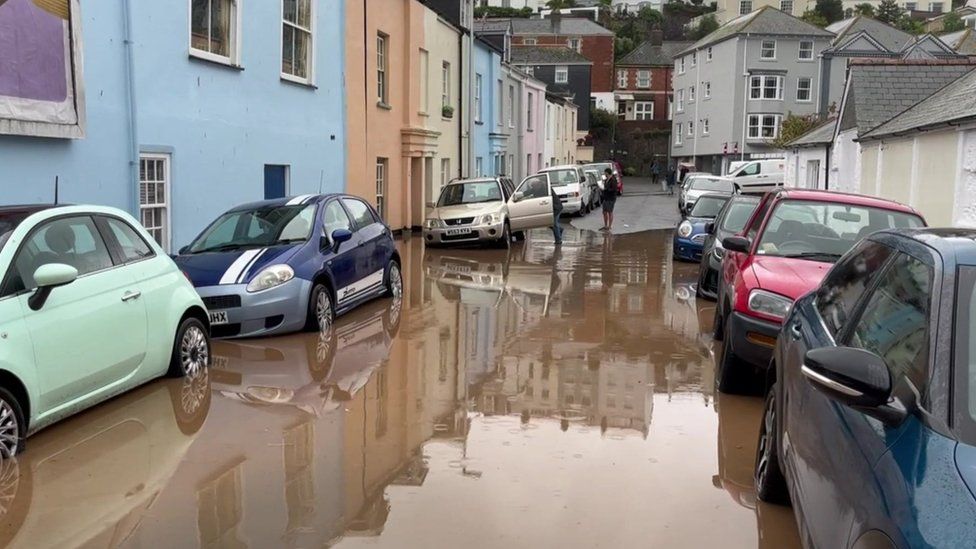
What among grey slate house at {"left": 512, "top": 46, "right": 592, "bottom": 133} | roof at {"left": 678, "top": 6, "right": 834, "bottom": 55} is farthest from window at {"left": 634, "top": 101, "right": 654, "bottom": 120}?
roof at {"left": 678, "top": 6, "right": 834, "bottom": 55}

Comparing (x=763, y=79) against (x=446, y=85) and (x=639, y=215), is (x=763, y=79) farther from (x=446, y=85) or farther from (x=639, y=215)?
(x=446, y=85)

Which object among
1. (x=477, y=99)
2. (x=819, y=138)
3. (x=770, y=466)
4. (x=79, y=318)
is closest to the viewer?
(x=770, y=466)

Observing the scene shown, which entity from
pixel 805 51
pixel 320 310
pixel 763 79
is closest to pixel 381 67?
pixel 320 310

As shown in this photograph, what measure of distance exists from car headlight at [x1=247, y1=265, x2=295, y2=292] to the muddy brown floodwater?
58 cm

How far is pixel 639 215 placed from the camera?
119 feet

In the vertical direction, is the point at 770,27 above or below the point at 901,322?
above

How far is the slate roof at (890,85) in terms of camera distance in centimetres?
2262

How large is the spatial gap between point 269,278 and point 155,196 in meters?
4.58

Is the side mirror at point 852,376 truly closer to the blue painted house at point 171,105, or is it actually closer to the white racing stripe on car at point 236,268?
the white racing stripe on car at point 236,268

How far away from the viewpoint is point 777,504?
17.2 ft

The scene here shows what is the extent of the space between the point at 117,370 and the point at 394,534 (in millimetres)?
3122

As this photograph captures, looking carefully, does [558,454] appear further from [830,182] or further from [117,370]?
[830,182]

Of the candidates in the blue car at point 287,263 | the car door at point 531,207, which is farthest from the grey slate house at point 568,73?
the blue car at point 287,263

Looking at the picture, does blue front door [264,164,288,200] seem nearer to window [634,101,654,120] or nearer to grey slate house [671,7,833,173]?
grey slate house [671,7,833,173]
